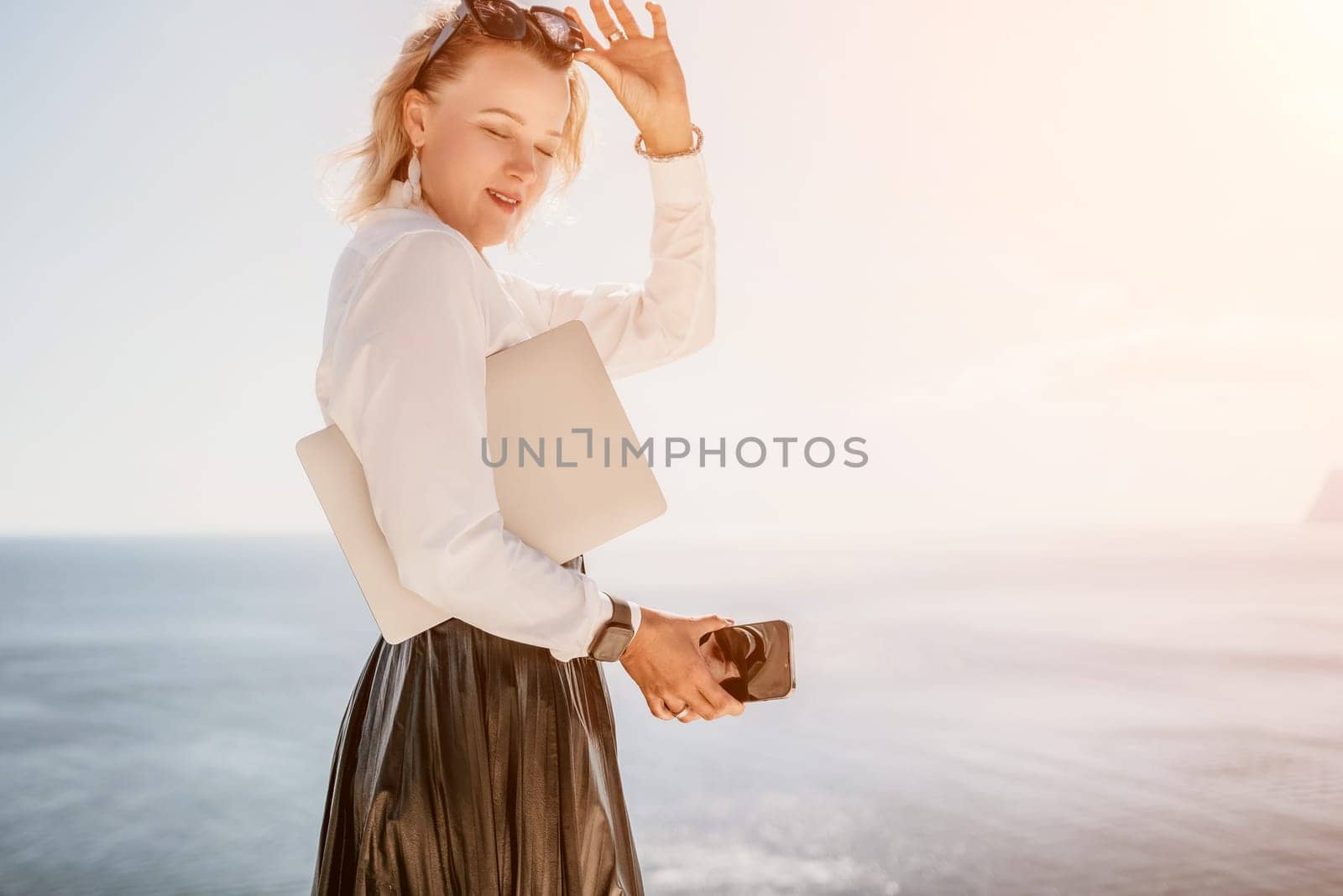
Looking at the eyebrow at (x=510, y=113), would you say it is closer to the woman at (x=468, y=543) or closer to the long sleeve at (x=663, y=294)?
the woman at (x=468, y=543)

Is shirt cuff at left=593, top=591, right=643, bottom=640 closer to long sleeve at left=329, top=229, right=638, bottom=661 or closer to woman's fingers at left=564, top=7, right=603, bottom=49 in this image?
long sleeve at left=329, top=229, right=638, bottom=661

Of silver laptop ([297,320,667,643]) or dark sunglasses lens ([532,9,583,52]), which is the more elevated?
dark sunglasses lens ([532,9,583,52])

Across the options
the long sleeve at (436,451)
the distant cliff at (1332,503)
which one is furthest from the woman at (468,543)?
the distant cliff at (1332,503)

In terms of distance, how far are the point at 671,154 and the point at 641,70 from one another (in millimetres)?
78

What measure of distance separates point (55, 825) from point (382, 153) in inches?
131

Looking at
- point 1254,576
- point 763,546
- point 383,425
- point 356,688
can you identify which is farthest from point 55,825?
point 1254,576

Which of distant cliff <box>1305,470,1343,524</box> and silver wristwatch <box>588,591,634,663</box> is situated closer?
silver wristwatch <box>588,591,634,663</box>

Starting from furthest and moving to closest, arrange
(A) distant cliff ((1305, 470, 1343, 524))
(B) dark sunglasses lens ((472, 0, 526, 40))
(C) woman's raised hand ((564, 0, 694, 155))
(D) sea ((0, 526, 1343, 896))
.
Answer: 1. (A) distant cliff ((1305, 470, 1343, 524))
2. (D) sea ((0, 526, 1343, 896))
3. (C) woman's raised hand ((564, 0, 694, 155))
4. (B) dark sunglasses lens ((472, 0, 526, 40))

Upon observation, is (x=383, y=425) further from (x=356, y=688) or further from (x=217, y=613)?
(x=217, y=613)

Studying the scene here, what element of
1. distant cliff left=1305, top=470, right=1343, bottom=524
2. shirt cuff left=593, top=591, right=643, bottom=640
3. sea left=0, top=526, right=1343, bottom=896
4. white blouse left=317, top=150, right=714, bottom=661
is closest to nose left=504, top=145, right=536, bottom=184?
white blouse left=317, top=150, right=714, bottom=661

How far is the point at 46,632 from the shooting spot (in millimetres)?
6070

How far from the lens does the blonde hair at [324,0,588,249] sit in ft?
2.73

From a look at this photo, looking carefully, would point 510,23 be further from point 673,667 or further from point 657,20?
point 673,667

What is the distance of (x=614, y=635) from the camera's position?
27.7 inches
